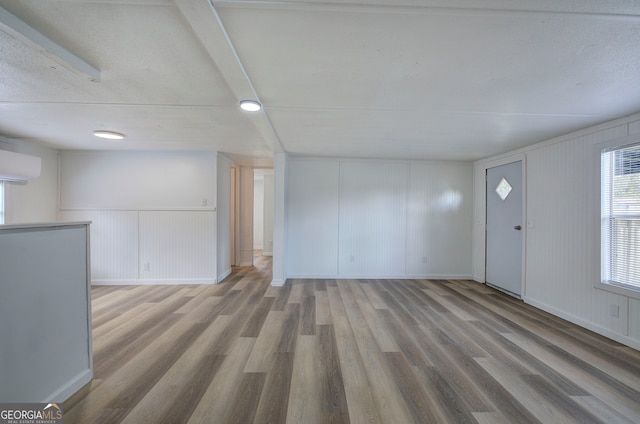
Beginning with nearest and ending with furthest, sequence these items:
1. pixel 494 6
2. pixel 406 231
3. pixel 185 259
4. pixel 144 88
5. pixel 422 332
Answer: pixel 494 6, pixel 144 88, pixel 422 332, pixel 185 259, pixel 406 231

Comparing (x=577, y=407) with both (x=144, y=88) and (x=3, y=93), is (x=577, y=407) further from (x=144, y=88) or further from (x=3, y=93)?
(x=3, y=93)

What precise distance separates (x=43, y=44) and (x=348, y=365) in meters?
2.93

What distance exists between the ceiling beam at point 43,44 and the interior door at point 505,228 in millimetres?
5058

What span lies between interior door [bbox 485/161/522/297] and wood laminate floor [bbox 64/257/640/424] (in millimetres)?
692

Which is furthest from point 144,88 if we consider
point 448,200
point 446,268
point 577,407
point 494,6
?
point 446,268

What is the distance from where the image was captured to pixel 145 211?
4148mm

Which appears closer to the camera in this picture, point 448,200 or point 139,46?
point 139,46

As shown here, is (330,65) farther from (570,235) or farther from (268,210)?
(268,210)

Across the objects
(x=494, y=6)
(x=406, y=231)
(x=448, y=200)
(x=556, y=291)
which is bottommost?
(x=556, y=291)

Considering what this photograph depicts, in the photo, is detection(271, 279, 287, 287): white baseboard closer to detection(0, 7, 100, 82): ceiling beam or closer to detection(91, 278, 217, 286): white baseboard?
detection(91, 278, 217, 286): white baseboard

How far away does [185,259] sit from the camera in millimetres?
4199

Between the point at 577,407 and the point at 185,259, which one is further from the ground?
the point at 185,259

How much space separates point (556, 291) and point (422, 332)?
2.00 meters

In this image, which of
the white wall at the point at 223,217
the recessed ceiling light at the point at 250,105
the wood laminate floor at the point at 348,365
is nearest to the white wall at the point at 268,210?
the white wall at the point at 223,217
